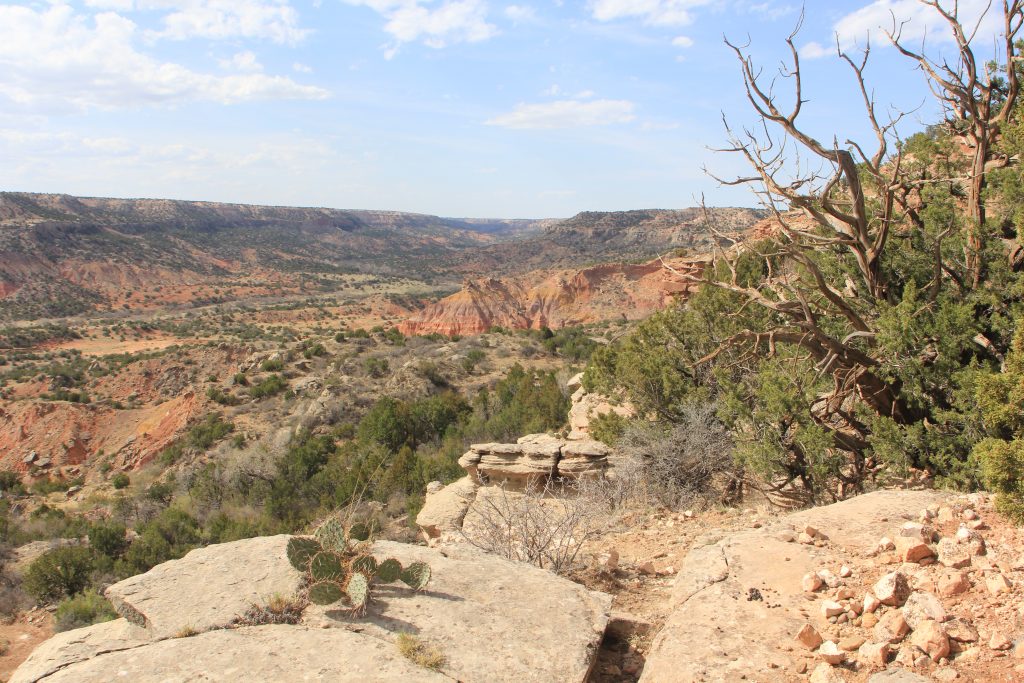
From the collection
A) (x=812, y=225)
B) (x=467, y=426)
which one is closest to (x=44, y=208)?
(x=467, y=426)

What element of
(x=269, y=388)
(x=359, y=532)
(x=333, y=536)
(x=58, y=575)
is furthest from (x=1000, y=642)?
(x=269, y=388)

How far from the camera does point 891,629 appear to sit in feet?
11.8

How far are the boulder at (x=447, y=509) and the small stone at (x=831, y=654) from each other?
7.22 meters

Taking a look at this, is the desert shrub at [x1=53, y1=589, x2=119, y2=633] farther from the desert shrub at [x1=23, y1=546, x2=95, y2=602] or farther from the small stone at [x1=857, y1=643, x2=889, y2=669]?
the small stone at [x1=857, y1=643, x2=889, y2=669]

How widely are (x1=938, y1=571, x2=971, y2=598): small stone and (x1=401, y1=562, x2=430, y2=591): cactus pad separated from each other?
3.12m

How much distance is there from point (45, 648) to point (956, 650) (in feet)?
16.7

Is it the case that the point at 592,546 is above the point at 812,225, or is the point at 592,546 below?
below

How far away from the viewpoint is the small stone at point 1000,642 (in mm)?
3283

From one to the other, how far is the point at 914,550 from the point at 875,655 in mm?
1059

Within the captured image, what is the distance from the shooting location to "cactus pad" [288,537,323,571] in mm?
4625

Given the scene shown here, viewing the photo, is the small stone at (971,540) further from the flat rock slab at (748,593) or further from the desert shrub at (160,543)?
the desert shrub at (160,543)

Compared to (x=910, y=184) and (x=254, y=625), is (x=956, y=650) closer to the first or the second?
(x=254, y=625)

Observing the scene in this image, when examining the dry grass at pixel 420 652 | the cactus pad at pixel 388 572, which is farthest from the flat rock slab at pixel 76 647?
the dry grass at pixel 420 652

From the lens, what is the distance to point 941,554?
13.5 ft
